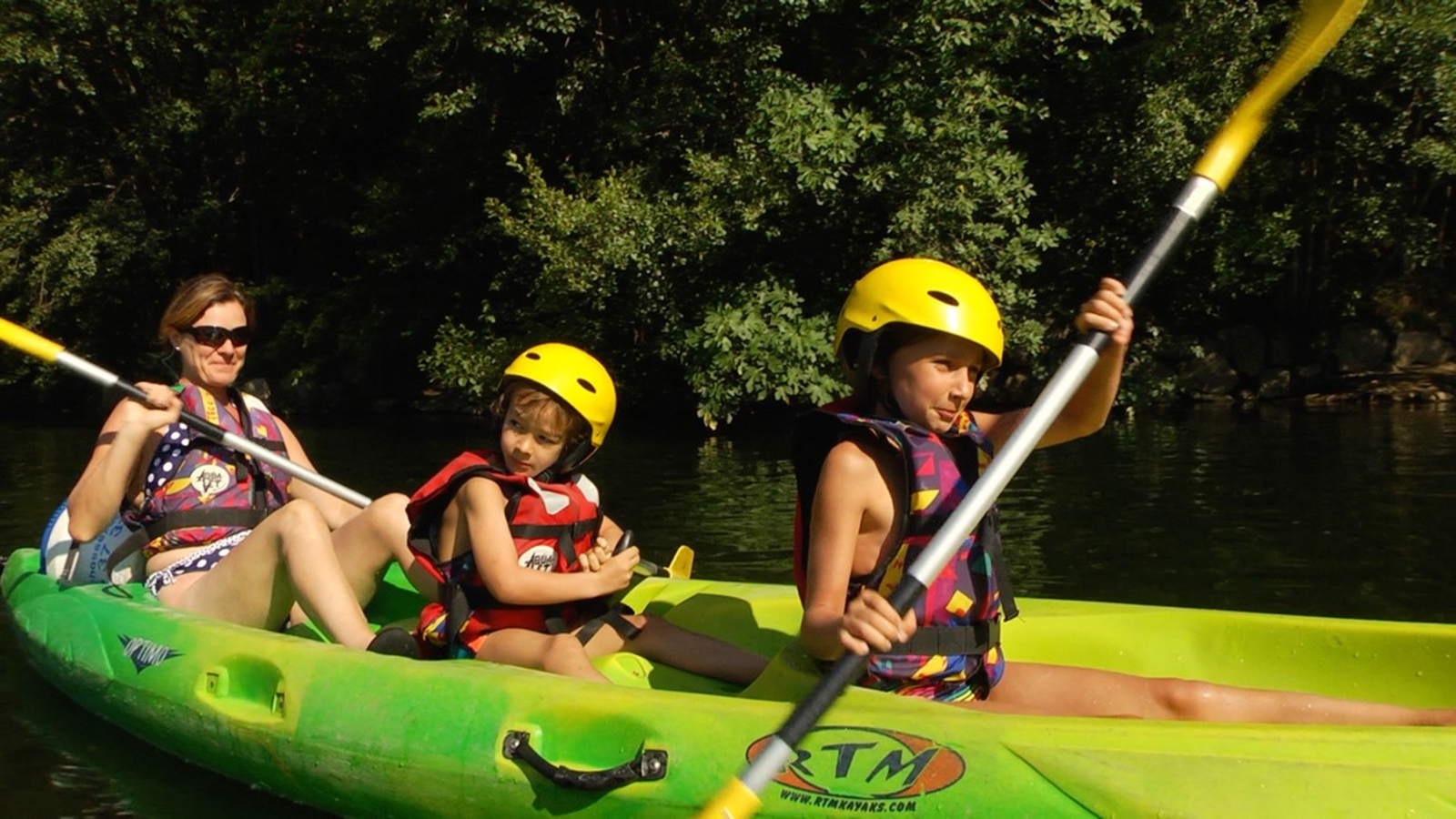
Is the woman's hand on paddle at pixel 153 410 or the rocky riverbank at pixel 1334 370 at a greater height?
the rocky riverbank at pixel 1334 370

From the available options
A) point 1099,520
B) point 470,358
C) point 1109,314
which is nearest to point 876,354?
point 1109,314

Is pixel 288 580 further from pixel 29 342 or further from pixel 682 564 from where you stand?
pixel 29 342

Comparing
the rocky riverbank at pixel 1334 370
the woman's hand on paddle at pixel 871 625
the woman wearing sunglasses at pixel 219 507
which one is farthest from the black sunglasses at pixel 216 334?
the rocky riverbank at pixel 1334 370

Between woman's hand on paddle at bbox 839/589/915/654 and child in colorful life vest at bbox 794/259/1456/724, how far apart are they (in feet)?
0.49

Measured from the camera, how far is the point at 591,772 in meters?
3.12

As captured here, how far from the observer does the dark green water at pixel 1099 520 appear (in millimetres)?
4207

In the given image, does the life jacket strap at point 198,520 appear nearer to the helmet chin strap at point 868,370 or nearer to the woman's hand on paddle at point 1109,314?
the helmet chin strap at point 868,370

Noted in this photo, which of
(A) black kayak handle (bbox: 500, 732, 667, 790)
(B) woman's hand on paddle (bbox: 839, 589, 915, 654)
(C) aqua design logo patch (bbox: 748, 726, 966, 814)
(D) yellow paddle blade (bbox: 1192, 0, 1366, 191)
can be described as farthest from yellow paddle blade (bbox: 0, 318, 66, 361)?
(D) yellow paddle blade (bbox: 1192, 0, 1366, 191)

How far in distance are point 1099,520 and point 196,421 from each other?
4866 millimetres

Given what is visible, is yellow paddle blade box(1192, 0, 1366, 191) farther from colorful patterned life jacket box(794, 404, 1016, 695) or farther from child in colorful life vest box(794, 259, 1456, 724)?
colorful patterned life jacket box(794, 404, 1016, 695)

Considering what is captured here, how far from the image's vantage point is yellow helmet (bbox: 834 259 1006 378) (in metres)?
2.96

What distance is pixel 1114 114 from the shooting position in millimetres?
14672

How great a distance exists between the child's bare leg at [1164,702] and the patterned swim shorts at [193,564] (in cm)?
245

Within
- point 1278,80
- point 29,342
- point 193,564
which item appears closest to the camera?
point 1278,80
